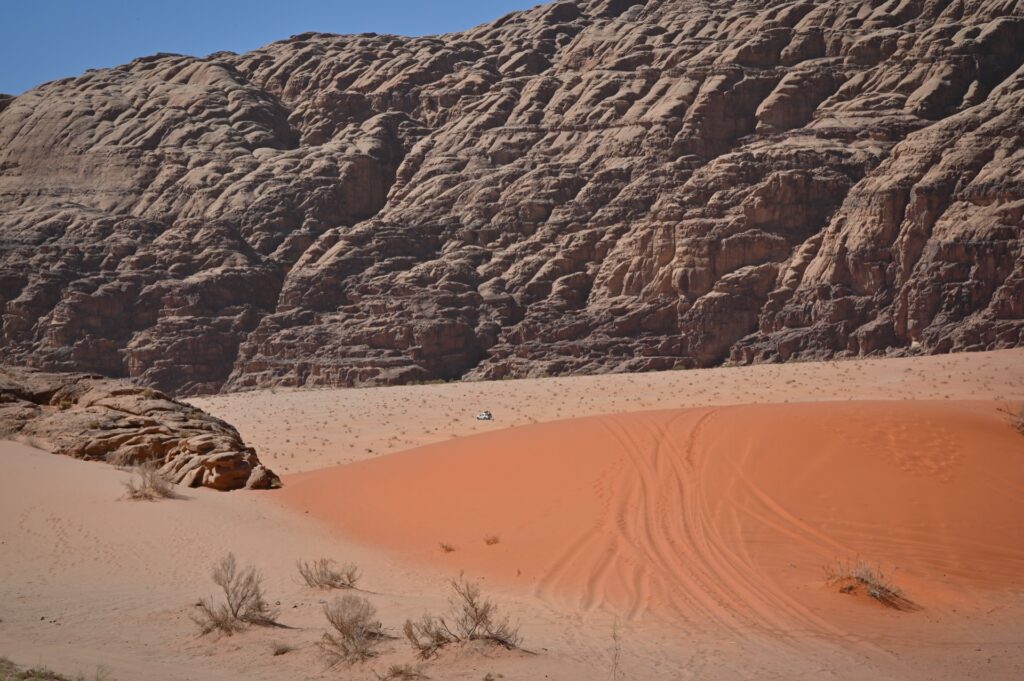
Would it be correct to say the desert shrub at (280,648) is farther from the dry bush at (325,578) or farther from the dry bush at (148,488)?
the dry bush at (148,488)

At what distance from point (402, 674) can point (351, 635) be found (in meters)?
0.65

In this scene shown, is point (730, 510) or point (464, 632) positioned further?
point (730, 510)

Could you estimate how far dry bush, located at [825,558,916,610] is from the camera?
9492 mm

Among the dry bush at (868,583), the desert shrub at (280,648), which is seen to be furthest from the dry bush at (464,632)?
the dry bush at (868,583)

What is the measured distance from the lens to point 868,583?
9.62 meters

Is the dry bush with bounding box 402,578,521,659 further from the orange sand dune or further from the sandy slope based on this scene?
the orange sand dune

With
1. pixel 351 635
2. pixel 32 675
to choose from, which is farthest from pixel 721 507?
pixel 32 675

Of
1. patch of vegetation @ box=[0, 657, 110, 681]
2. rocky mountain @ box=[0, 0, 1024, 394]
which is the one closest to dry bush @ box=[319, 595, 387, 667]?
patch of vegetation @ box=[0, 657, 110, 681]

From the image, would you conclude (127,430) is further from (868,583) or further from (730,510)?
(868,583)

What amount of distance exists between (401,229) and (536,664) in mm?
51149

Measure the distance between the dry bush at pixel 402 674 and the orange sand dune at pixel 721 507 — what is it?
304 centimetres

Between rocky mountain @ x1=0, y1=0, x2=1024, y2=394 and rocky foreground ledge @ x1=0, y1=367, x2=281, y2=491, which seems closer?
rocky foreground ledge @ x1=0, y1=367, x2=281, y2=491

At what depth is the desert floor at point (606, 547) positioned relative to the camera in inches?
302

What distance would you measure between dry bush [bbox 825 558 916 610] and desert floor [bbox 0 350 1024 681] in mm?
130
